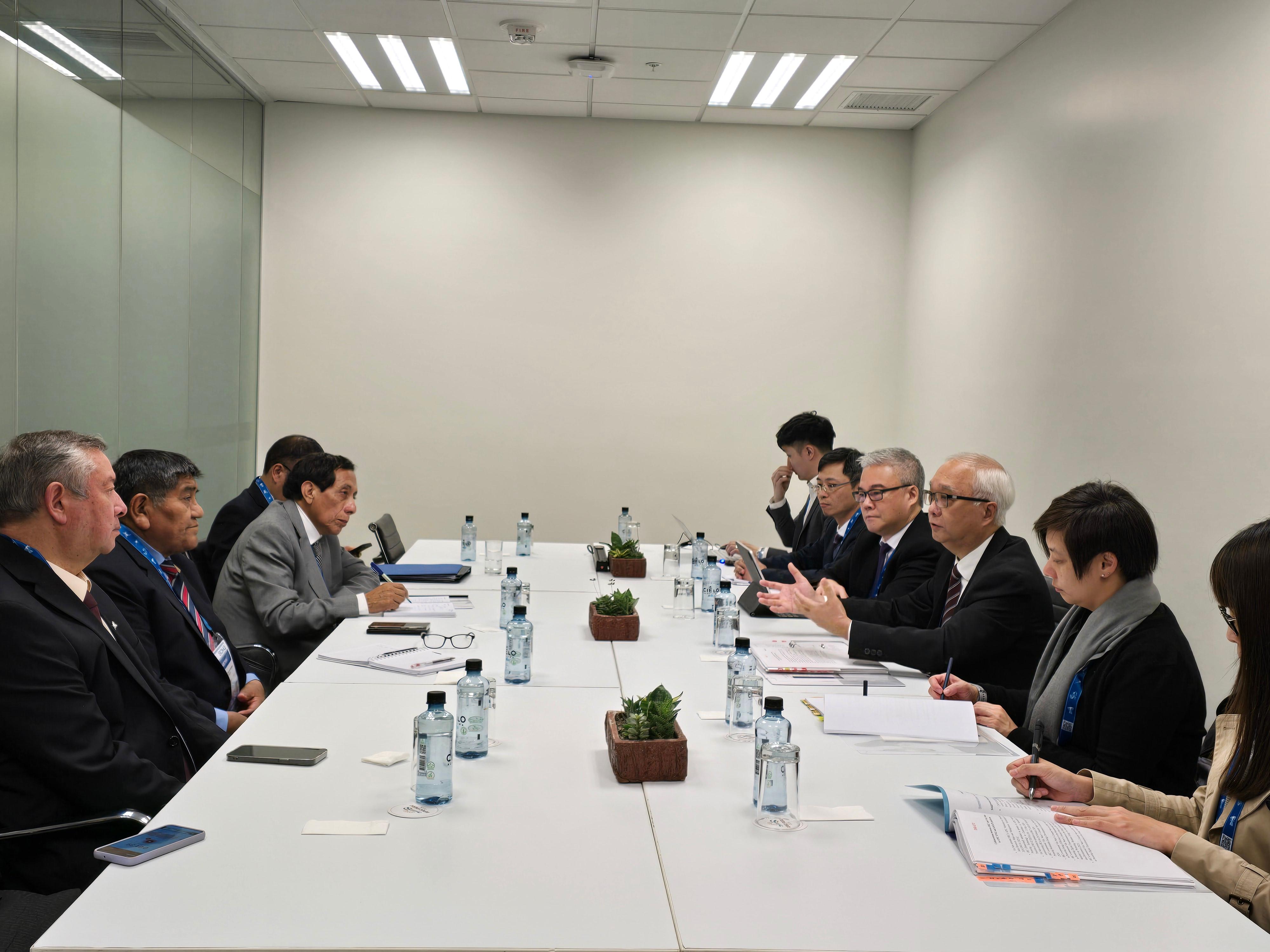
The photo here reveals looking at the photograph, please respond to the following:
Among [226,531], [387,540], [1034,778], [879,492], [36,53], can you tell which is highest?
[36,53]

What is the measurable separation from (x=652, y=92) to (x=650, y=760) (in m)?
5.83

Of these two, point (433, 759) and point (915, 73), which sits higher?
point (915, 73)

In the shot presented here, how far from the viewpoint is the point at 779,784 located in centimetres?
189

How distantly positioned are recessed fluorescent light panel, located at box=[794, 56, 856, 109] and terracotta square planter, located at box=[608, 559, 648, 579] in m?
3.49

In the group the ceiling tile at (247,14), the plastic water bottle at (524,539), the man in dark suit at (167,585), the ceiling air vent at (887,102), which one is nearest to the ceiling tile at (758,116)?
the ceiling air vent at (887,102)

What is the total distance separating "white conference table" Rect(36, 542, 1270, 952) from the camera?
144 cm

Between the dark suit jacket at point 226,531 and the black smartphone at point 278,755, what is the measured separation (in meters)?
2.27

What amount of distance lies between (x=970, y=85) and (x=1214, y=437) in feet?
11.2

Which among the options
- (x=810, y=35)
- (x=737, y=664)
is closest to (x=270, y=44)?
(x=810, y=35)

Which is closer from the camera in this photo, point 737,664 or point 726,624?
point 737,664

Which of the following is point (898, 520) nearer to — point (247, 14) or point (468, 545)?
point (468, 545)

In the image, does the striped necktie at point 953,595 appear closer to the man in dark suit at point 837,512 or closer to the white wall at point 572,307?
the man in dark suit at point 837,512

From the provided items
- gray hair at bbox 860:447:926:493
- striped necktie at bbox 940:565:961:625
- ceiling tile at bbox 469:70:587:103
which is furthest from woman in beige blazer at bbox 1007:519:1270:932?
ceiling tile at bbox 469:70:587:103

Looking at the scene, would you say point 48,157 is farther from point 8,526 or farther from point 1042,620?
point 1042,620
